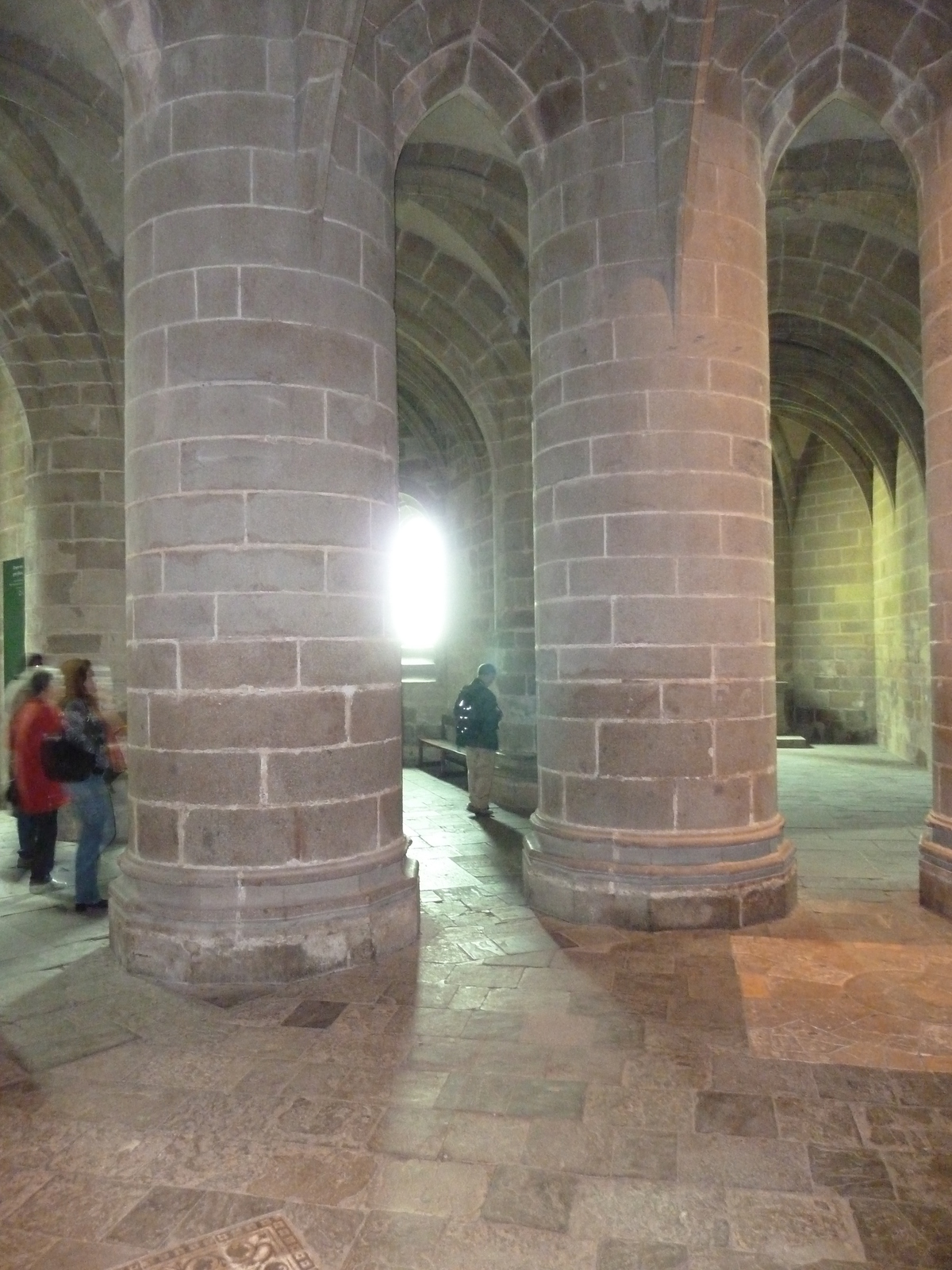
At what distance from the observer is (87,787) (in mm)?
5523

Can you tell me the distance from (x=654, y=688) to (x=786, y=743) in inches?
431

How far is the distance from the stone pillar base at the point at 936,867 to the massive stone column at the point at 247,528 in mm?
3108

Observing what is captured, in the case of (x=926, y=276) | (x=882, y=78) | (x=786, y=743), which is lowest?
(x=786, y=743)

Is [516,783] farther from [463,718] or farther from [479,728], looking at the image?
[463,718]

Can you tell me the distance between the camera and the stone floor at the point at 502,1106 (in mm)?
2465

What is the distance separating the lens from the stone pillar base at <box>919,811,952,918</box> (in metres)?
5.26

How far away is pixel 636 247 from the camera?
17.2 ft

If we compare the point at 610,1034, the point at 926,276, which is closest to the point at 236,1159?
the point at 610,1034

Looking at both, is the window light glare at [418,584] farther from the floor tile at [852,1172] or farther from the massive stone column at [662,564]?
the floor tile at [852,1172]

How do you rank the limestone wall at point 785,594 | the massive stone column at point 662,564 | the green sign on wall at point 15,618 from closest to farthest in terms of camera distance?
1. the massive stone column at point 662,564
2. the green sign on wall at point 15,618
3. the limestone wall at point 785,594

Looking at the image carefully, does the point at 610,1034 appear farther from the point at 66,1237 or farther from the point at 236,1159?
the point at 66,1237

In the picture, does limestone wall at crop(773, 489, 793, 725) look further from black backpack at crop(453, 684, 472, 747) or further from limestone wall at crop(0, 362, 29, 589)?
limestone wall at crop(0, 362, 29, 589)

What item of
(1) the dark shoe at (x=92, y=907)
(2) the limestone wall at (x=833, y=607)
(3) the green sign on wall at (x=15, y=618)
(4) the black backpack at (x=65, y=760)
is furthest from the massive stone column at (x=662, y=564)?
(2) the limestone wall at (x=833, y=607)

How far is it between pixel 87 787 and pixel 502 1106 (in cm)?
344
